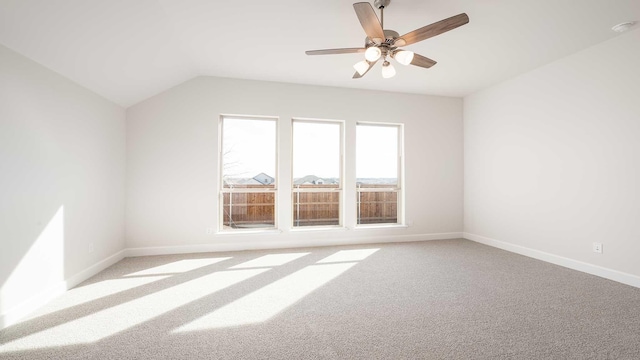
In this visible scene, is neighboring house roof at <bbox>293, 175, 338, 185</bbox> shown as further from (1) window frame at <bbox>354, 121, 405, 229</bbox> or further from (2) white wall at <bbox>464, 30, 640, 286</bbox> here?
(2) white wall at <bbox>464, 30, 640, 286</bbox>

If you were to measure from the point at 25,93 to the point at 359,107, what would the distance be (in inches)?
154

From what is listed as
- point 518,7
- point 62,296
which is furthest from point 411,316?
point 62,296

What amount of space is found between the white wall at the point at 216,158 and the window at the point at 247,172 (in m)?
0.18

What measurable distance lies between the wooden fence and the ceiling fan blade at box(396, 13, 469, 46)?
2775mm

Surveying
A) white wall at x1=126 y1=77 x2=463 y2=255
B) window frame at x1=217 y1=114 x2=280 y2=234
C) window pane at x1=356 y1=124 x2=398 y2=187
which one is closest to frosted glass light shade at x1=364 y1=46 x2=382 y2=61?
white wall at x1=126 y1=77 x2=463 y2=255

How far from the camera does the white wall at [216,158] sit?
388 centimetres

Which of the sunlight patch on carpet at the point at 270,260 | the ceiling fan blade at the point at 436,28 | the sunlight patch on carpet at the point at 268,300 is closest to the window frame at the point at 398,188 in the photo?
the sunlight patch on carpet at the point at 270,260

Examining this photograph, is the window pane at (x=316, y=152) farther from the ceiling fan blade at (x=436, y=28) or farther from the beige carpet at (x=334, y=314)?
the ceiling fan blade at (x=436, y=28)

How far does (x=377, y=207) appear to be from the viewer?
4938mm

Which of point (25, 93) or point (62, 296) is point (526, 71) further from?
point (62, 296)

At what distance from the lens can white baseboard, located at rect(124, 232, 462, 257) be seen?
12.8 feet

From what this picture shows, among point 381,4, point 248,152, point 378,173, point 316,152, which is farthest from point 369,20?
point 378,173

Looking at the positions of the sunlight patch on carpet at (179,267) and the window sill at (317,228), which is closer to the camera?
the sunlight patch on carpet at (179,267)

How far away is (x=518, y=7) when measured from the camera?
2453 millimetres
